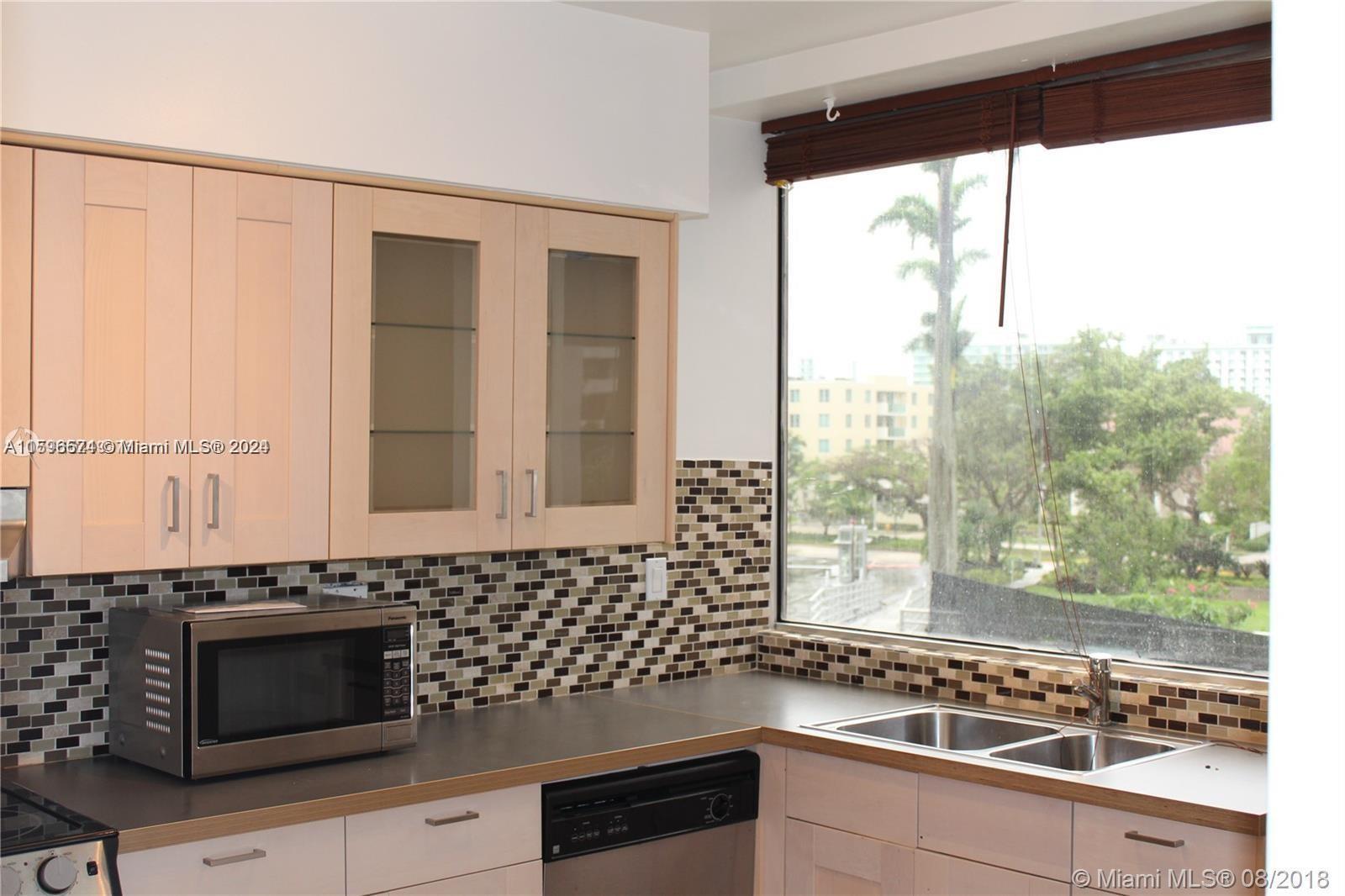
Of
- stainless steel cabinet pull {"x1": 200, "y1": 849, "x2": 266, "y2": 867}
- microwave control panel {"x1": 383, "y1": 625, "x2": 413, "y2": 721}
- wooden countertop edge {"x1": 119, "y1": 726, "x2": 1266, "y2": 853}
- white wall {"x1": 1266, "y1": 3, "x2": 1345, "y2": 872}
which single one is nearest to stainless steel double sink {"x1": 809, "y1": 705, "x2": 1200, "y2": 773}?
wooden countertop edge {"x1": 119, "y1": 726, "x2": 1266, "y2": 853}

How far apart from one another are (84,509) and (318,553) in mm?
468

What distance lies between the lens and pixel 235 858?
2.01 m

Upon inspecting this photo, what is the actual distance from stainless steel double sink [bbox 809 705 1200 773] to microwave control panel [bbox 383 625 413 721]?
3.15ft

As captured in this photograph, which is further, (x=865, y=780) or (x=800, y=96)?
(x=800, y=96)

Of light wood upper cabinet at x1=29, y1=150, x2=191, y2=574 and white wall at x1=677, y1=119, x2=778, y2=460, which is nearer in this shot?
light wood upper cabinet at x1=29, y1=150, x2=191, y2=574

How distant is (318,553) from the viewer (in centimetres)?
243

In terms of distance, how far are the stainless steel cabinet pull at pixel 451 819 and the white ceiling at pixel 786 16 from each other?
1.91 m

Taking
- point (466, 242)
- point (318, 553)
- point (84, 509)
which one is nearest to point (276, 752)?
point (318, 553)

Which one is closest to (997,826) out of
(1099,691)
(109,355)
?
(1099,691)

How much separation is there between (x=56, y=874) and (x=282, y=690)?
60cm

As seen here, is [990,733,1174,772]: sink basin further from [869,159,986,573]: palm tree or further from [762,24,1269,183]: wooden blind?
[762,24,1269,183]: wooden blind

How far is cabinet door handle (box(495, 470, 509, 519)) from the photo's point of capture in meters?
2.69

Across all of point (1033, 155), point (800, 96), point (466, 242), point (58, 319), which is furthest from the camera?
point (800, 96)

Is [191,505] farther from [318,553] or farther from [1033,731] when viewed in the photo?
[1033,731]
